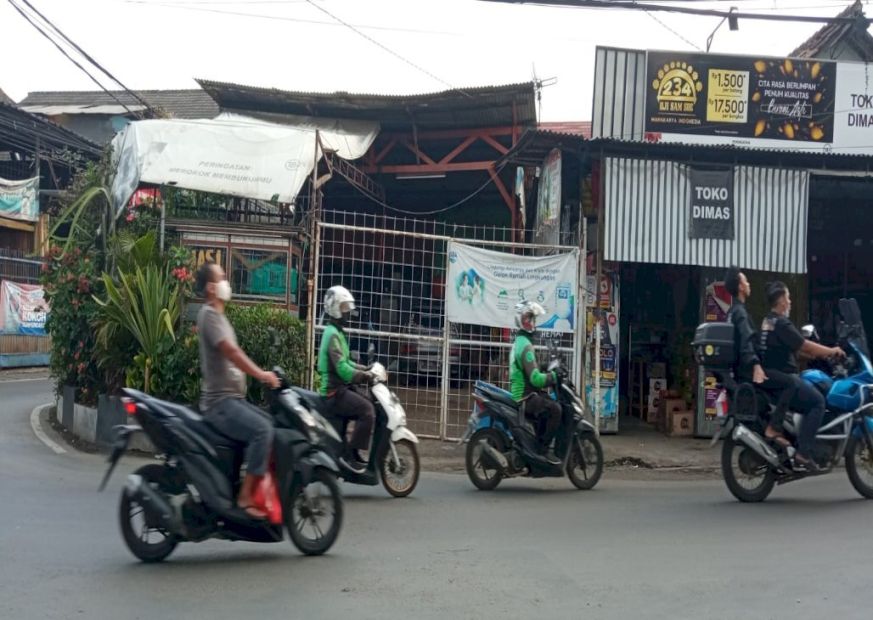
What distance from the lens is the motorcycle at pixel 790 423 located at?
859 centimetres

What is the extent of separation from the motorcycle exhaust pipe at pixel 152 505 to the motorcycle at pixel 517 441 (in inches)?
154

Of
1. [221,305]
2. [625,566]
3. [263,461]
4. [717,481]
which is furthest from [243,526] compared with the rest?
[717,481]

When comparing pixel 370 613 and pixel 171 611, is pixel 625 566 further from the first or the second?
pixel 171 611

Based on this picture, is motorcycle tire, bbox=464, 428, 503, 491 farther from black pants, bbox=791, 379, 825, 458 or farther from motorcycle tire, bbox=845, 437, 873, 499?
motorcycle tire, bbox=845, 437, 873, 499

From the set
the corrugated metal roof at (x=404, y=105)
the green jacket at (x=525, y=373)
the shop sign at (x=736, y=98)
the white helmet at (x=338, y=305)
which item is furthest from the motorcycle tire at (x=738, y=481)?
the corrugated metal roof at (x=404, y=105)

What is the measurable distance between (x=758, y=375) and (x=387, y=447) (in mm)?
3346

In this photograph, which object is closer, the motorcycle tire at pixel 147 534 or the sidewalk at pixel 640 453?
the motorcycle tire at pixel 147 534

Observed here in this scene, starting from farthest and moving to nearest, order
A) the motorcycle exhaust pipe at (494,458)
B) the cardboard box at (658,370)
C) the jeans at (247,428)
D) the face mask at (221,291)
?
the cardboard box at (658,370), the motorcycle exhaust pipe at (494,458), the face mask at (221,291), the jeans at (247,428)

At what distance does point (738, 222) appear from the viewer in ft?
42.8

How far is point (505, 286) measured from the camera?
41.4 feet

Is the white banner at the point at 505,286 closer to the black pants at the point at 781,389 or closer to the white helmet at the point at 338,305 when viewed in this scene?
the white helmet at the point at 338,305

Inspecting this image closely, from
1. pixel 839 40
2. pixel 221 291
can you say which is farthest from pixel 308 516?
pixel 839 40

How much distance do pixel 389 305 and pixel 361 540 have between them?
6.37 metres

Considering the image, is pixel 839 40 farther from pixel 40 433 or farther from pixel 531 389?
pixel 40 433
